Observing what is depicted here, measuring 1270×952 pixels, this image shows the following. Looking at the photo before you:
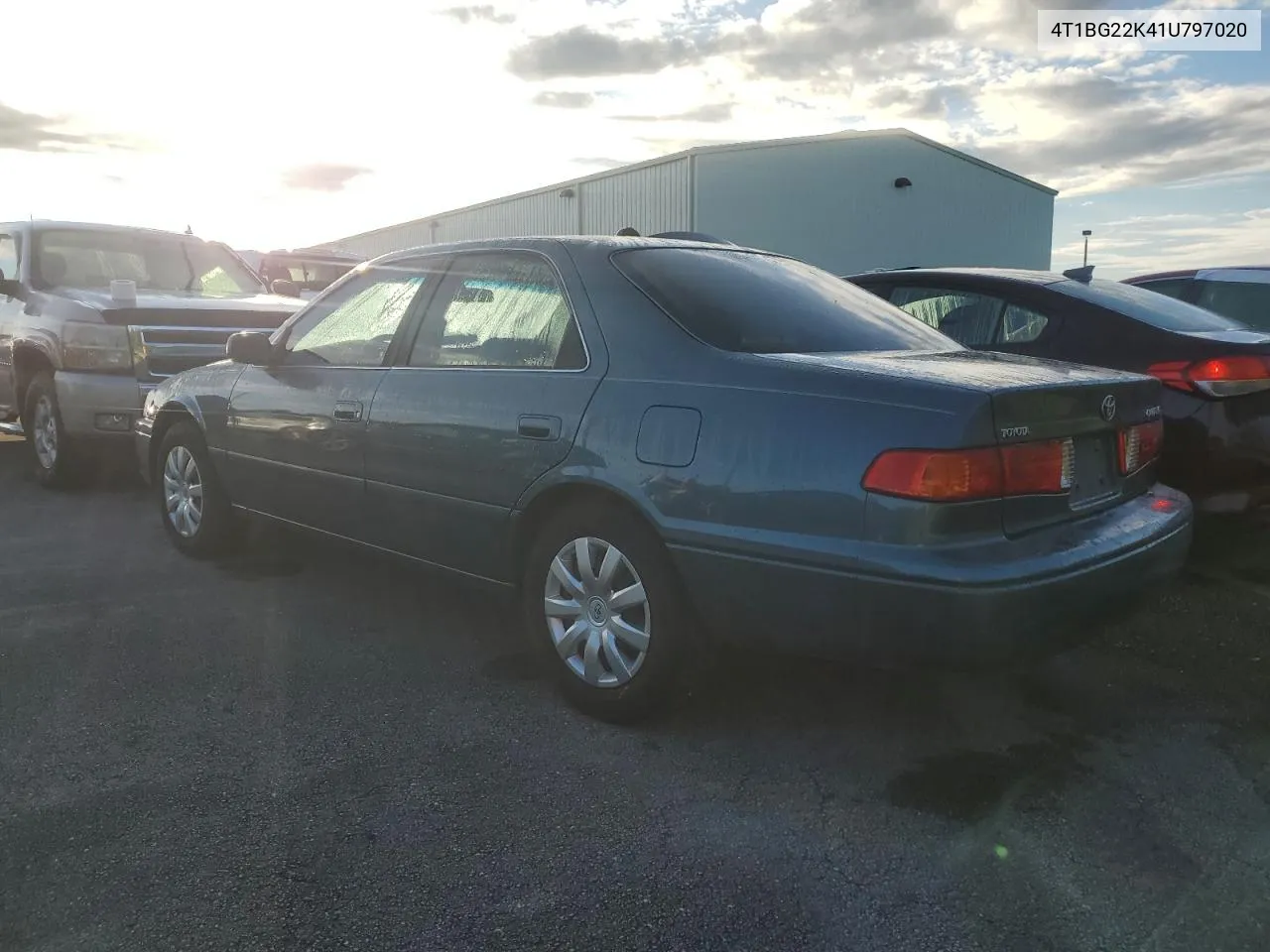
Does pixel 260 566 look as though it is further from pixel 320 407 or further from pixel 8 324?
pixel 8 324

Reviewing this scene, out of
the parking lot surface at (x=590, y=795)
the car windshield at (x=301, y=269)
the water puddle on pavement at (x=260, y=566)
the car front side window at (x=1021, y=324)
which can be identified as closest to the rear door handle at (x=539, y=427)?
the parking lot surface at (x=590, y=795)

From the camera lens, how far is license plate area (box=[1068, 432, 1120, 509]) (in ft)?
9.87

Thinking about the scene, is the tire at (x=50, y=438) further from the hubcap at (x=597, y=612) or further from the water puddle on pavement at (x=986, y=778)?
the water puddle on pavement at (x=986, y=778)

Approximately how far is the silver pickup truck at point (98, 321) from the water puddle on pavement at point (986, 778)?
5589 mm

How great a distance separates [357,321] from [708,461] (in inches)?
83.3

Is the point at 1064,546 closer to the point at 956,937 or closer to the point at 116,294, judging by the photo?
the point at 956,937

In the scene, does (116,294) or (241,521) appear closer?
(241,521)

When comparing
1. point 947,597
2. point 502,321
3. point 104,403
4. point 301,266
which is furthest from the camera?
point 301,266

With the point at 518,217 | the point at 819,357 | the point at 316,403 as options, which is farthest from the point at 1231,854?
the point at 518,217

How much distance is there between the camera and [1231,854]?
8.48 feet

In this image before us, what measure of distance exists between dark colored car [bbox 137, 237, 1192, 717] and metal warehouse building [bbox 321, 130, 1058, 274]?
707 inches

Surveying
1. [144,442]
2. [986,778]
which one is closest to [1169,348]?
[986,778]

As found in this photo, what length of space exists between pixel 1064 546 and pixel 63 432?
6448mm

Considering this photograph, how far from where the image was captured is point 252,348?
182 inches
